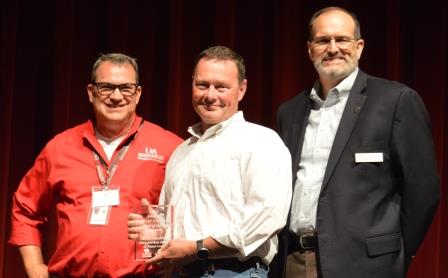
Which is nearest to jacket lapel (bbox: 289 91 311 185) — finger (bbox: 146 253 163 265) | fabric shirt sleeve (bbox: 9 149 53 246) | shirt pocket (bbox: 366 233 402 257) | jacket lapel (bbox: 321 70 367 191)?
jacket lapel (bbox: 321 70 367 191)

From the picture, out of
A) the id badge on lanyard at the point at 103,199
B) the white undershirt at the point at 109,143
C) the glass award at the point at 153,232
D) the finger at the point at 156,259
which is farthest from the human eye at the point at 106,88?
the finger at the point at 156,259

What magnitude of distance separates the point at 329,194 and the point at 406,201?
11.0 inches

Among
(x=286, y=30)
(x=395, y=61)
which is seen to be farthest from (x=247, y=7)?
(x=395, y=61)

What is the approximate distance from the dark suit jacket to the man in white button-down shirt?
0.19 metres

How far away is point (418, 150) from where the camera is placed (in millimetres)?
2488

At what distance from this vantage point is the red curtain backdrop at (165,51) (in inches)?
153

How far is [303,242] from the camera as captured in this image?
2584 millimetres

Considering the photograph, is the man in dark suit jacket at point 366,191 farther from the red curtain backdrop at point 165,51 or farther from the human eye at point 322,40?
the red curtain backdrop at point 165,51

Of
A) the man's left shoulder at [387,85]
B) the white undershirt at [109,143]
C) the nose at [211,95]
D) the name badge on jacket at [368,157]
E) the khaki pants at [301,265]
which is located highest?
the man's left shoulder at [387,85]

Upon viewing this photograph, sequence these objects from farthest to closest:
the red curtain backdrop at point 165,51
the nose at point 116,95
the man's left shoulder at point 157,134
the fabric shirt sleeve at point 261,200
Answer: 1. the red curtain backdrop at point 165,51
2. the man's left shoulder at point 157,134
3. the nose at point 116,95
4. the fabric shirt sleeve at point 261,200

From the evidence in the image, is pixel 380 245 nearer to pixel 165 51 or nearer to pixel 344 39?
pixel 344 39

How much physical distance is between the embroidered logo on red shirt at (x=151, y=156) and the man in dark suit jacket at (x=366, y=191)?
0.65 m

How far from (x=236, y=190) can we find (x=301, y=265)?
16.3 inches

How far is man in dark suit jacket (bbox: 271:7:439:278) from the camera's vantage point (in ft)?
8.15
